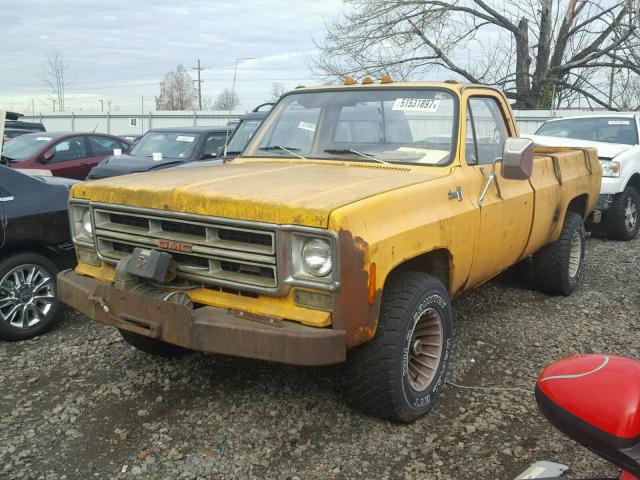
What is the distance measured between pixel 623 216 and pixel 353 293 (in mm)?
7427

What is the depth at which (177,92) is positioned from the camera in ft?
176

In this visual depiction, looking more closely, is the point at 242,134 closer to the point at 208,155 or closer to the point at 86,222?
the point at 208,155

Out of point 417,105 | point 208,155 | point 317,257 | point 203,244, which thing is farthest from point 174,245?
point 208,155

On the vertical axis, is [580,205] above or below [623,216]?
above

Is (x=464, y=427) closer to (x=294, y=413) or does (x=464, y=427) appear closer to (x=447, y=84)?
(x=294, y=413)

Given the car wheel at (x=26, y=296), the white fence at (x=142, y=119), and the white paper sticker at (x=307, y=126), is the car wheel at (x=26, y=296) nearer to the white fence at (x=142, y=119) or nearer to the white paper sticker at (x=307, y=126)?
the white paper sticker at (x=307, y=126)

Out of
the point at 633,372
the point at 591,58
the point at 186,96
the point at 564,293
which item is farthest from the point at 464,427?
the point at 186,96

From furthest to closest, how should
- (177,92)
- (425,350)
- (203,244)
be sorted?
(177,92)
(425,350)
(203,244)

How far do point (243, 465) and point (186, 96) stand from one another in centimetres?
5234

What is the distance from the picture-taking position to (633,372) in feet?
5.70

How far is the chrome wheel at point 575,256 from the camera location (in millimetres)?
6134

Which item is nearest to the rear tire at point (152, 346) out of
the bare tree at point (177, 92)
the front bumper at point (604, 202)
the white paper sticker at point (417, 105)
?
the white paper sticker at point (417, 105)

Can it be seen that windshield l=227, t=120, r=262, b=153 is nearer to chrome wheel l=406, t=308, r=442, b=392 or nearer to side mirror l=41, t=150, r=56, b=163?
side mirror l=41, t=150, r=56, b=163

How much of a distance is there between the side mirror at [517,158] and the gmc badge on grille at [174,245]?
2.08 meters
